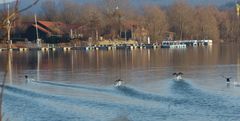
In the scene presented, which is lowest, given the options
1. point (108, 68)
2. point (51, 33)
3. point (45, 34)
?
point (108, 68)

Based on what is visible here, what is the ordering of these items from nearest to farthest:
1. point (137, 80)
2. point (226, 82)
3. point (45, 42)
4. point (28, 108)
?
1. point (28, 108)
2. point (226, 82)
3. point (137, 80)
4. point (45, 42)

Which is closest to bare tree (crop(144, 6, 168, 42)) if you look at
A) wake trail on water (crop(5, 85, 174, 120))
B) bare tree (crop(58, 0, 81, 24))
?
bare tree (crop(58, 0, 81, 24))

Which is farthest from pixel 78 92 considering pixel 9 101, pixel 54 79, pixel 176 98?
pixel 54 79

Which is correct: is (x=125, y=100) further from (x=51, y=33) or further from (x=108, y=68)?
(x=51, y=33)

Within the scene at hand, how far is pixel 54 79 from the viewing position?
26.3 m

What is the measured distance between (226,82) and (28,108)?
957 cm

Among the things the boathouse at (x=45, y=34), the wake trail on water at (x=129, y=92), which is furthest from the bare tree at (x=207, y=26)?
the wake trail on water at (x=129, y=92)

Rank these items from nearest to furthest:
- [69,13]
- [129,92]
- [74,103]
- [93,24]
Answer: [74,103] → [129,92] → [93,24] → [69,13]

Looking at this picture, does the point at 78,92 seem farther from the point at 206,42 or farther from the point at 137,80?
the point at 206,42

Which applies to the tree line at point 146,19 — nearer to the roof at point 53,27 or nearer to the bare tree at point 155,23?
the bare tree at point 155,23

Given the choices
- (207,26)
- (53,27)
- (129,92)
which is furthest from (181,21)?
(129,92)

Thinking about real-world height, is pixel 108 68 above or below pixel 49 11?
below

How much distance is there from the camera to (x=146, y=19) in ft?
347

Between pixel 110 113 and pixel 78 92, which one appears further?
pixel 78 92
